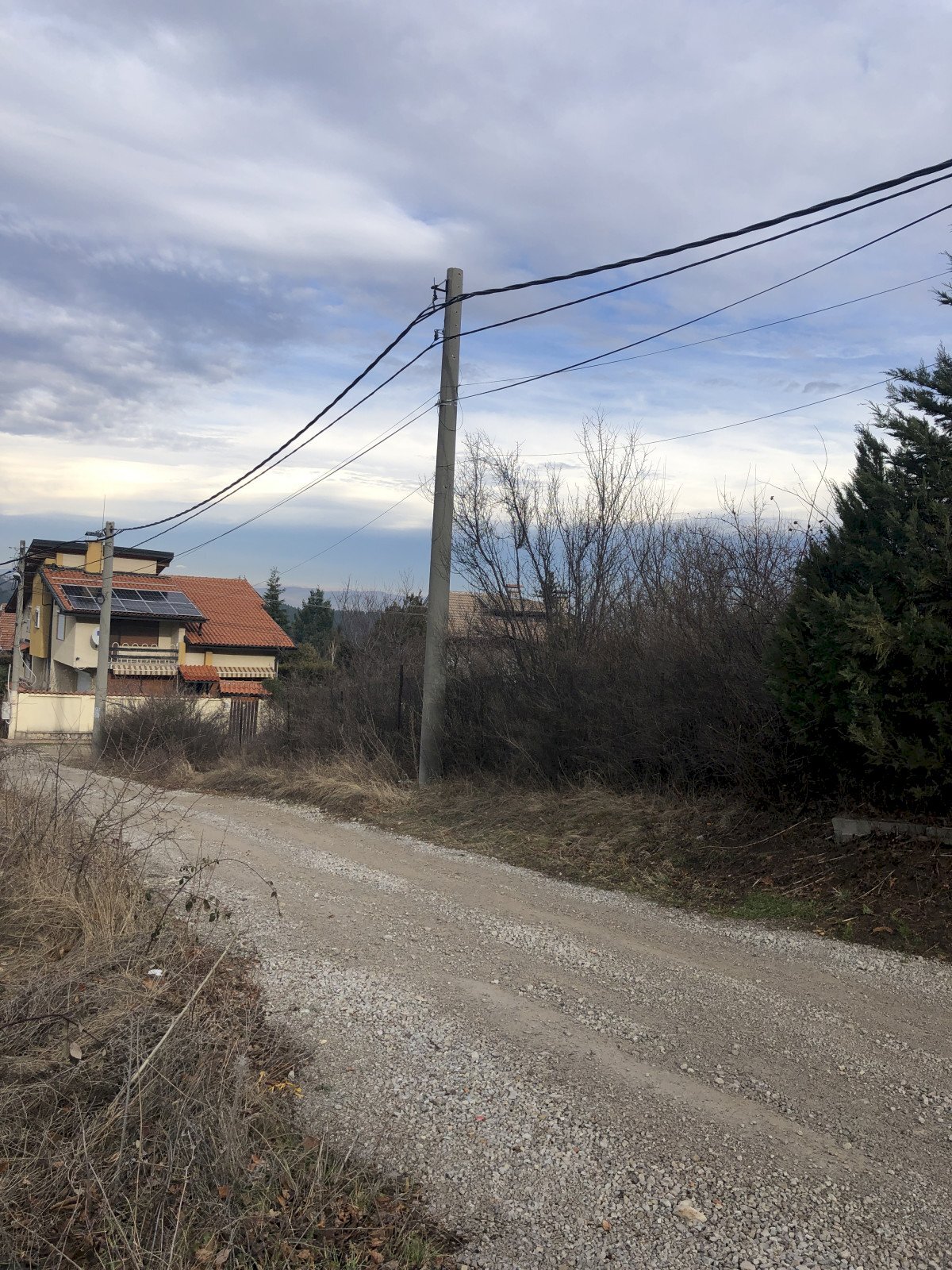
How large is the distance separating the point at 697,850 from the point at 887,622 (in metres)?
2.77

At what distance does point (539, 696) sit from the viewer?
13336 mm

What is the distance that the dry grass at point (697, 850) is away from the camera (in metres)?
6.91

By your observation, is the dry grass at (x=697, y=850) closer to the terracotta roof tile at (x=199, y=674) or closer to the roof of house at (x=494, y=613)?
the roof of house at (x=494, y=613)

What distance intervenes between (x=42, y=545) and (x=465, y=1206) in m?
47.4

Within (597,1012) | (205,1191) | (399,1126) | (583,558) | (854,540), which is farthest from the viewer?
(583,558)

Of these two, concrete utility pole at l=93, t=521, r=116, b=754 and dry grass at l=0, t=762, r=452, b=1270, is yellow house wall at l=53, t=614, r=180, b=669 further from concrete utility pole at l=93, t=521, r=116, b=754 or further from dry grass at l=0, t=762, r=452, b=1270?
dry grass at l=0, t=762, r=452, b=1270

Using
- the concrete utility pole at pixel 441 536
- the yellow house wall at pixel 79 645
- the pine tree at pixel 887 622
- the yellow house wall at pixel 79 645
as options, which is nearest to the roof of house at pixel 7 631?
the yellow house wall at pixel 79 645

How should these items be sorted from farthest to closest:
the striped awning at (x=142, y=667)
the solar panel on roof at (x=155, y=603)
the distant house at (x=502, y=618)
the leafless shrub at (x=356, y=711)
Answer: the striped awning at (x=142, y=667), the solar panel on roof at (x=155, y=603), the leafless shrub at (x=356, y=711), the distant house at (x=502, y=618)

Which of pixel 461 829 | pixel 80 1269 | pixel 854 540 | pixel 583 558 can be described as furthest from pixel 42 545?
pixel 80 1269

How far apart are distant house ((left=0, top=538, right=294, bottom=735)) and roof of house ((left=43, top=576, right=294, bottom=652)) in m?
0.07

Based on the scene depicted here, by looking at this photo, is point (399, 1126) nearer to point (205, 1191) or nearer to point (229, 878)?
point (205, 1191)

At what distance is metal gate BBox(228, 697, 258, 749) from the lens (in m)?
22.9

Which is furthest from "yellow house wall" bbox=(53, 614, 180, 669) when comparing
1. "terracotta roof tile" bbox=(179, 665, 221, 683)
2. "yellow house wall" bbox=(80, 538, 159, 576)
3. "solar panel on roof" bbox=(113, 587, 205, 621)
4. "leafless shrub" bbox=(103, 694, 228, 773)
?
"leafless shrub" bbox=(103, 694, 228, 773)

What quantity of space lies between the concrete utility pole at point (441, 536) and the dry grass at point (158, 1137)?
8352mm
